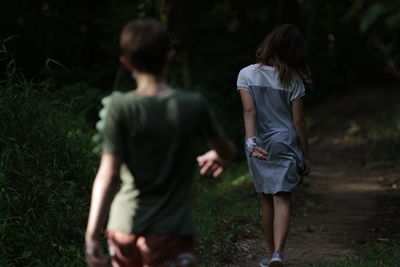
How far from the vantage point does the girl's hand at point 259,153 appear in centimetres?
498

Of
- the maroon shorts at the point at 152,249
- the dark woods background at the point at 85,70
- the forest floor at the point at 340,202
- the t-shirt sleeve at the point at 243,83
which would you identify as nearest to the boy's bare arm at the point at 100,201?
the maroon shorts at the point at 152,249

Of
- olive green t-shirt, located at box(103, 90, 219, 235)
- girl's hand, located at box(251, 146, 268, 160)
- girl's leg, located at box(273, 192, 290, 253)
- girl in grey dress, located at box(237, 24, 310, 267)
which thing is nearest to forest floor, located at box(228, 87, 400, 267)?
girl's leg, located at box(273, 192, 290, 253)

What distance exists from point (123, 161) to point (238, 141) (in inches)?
351

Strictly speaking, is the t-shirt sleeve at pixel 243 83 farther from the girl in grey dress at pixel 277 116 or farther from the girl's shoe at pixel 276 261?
the girl's shoe at pixel 276 261

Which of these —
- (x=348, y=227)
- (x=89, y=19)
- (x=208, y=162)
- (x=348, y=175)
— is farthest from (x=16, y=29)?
(x=208, y=162)

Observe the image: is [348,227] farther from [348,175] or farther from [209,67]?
[209,67]

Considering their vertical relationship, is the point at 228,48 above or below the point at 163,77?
below

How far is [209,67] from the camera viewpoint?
1394 centimetres

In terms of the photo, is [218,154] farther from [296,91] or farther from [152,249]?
[296,91]

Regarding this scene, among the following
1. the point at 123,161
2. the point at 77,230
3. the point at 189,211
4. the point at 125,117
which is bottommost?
the point at 77,230

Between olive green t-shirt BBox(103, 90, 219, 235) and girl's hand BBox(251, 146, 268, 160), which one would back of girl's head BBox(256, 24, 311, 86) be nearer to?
girl's hand BBox(251, 146, 268, 160)

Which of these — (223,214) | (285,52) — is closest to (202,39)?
(223,214)

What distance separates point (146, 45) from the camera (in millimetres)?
2975

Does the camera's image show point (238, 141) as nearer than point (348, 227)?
No
